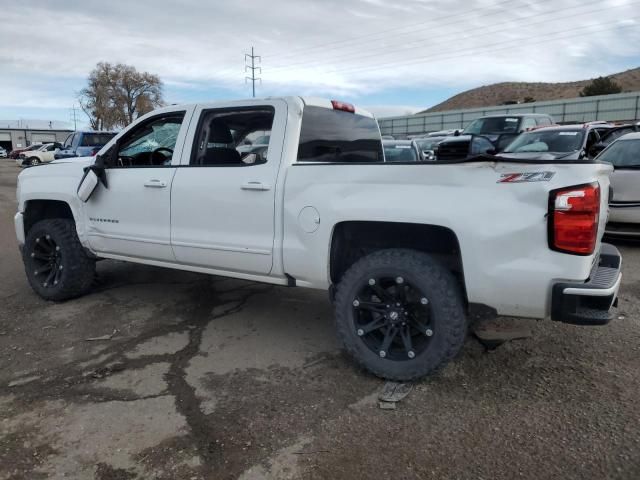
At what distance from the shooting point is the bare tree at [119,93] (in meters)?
66.6

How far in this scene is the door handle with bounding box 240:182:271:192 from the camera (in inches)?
151

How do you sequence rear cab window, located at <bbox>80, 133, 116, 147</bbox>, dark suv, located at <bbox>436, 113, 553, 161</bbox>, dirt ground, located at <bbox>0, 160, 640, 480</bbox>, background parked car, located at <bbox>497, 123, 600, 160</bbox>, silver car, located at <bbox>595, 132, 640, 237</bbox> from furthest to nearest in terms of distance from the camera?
rear cab window, located at <bbox>80, 133, 116, 147</bbox> → dark suv, located at <bbox>436, 113, 553, 161</bbox> → background parked car, located at <bbox>497, 123, 600, 160</bbox> → silver car, located at <bbox>595, 132, 640, 237</bbox> → dirt ground, located at <bbox>0, 160, 640, 480</bbox>

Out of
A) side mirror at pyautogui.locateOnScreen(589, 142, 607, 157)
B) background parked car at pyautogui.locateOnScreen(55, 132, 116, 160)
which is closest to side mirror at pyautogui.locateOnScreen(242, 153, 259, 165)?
side mirror at pyautogui.locateOnScreen(589, 142, 607, 157)

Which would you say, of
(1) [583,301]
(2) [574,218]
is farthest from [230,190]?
(1) [583,301]

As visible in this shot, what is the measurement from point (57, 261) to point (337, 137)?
3.09 meters

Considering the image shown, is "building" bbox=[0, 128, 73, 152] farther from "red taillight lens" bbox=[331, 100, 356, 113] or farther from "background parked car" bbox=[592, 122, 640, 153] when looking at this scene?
"red taillight lens" bbox=[331, 100, 356, 113]

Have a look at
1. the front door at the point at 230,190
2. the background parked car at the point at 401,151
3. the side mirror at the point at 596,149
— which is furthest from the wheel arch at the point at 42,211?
the side mirror at the point at 596,149

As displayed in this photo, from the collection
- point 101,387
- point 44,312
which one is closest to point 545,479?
point 101,387

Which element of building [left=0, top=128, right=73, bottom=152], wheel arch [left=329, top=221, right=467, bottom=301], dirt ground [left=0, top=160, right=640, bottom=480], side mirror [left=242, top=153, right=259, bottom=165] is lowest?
dirt ground [left=0, top=160, right=640, bottom=480]

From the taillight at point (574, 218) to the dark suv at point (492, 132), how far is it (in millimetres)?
9557

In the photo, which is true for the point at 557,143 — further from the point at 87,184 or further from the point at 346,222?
the point at 87,184

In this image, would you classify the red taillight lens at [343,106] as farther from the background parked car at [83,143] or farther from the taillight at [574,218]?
the background parked car at [83,143]

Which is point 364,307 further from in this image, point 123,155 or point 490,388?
point 123,155

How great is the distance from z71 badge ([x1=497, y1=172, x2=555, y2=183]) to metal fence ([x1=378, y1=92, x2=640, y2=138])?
3380 cm
